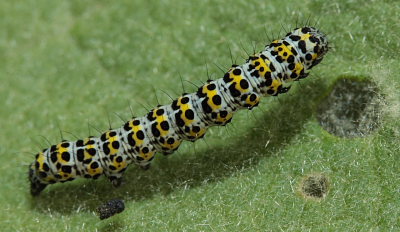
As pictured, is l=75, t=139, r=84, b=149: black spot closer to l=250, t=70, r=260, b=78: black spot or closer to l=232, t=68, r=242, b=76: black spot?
l=232, t=68, r=242, b=76: black spot

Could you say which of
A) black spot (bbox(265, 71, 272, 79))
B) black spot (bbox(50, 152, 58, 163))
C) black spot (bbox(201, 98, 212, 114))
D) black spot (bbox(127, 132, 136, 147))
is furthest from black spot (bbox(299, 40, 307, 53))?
black spot (bbox(50, 152, 58, 163))

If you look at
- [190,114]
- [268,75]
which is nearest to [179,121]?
[190,114]

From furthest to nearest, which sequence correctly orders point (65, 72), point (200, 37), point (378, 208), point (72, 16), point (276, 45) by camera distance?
point (72, 16) → point (65, 72) → point (200, 37) → point (276, 45) → point (378, 208)

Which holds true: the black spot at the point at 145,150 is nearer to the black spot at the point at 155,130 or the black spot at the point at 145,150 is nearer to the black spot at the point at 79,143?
the black spot at the point at 155,130

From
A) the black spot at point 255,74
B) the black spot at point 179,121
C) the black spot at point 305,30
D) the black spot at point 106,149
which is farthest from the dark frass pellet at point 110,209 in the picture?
the black spot at point 305,30

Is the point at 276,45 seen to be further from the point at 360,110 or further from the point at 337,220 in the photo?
the point at 337,220

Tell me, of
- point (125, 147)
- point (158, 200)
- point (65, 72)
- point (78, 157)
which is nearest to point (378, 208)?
point (158, 200)

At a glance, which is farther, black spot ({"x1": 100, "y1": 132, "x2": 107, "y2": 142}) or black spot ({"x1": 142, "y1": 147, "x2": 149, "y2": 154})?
black spot ({"x1": 100, "y1": 132, "x2": 107, "y2": 142})

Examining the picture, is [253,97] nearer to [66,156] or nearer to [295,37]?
[295,37]
